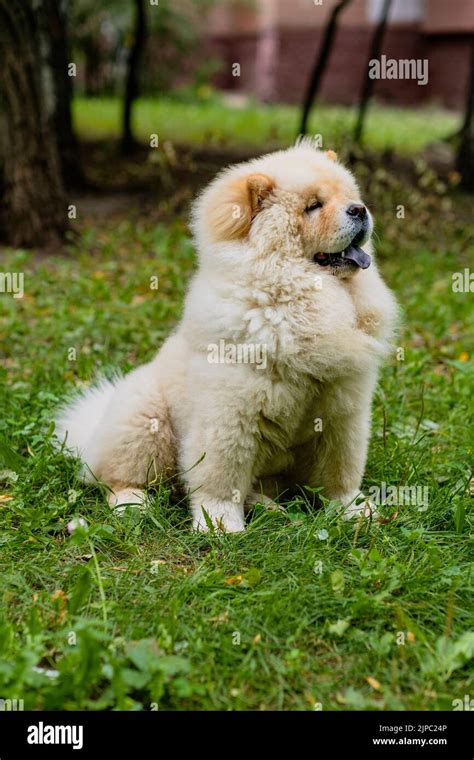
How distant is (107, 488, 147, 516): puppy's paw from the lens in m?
3.65

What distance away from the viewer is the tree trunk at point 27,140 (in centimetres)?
701

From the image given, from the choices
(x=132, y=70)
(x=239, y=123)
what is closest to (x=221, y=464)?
(x=132, y=70)

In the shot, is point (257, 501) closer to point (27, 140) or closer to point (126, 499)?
point (126, 499)

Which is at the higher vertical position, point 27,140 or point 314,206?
point 27,140

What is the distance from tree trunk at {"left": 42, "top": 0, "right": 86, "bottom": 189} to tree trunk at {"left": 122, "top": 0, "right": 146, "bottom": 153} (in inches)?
43.3

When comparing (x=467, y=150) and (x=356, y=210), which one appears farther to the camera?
(x=467, y=150)

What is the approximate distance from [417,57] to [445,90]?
1.05m

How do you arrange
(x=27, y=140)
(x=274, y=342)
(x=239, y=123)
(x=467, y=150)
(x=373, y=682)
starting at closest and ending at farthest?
(x=373, y=682)
(x=274, y=342)
(x=27, y=140)
(x=467, y=150)
(x=239, y=123)

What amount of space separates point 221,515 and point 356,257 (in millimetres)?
1213

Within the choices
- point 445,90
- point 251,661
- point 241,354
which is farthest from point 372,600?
point 445,90

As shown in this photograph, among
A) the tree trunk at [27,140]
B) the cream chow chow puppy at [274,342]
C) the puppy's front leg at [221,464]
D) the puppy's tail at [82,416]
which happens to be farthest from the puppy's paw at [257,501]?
the tree trunk at [27,140]

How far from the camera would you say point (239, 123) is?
14109 millimetres


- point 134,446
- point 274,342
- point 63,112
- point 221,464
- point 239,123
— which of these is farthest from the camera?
point 239,123
